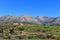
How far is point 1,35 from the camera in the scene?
34812 mm

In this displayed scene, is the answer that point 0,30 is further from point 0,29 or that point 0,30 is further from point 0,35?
point 0,35

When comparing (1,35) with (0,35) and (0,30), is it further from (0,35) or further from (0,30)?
(0,30)

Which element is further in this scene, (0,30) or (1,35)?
(0,30)

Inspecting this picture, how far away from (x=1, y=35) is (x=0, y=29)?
451cm

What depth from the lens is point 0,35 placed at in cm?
3500

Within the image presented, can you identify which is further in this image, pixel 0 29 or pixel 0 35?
→ pixel 0 29

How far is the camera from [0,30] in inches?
1521

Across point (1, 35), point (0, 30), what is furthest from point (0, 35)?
point (0, 30)

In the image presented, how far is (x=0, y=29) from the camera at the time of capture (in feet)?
129

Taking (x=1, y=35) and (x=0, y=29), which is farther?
(x=0, y=29)

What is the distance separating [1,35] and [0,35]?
264 mm

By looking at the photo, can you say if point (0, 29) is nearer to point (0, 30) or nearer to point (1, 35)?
point (0, 30)

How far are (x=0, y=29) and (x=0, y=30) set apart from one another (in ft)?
1.93

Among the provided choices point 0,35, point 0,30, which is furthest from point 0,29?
point 0,35
